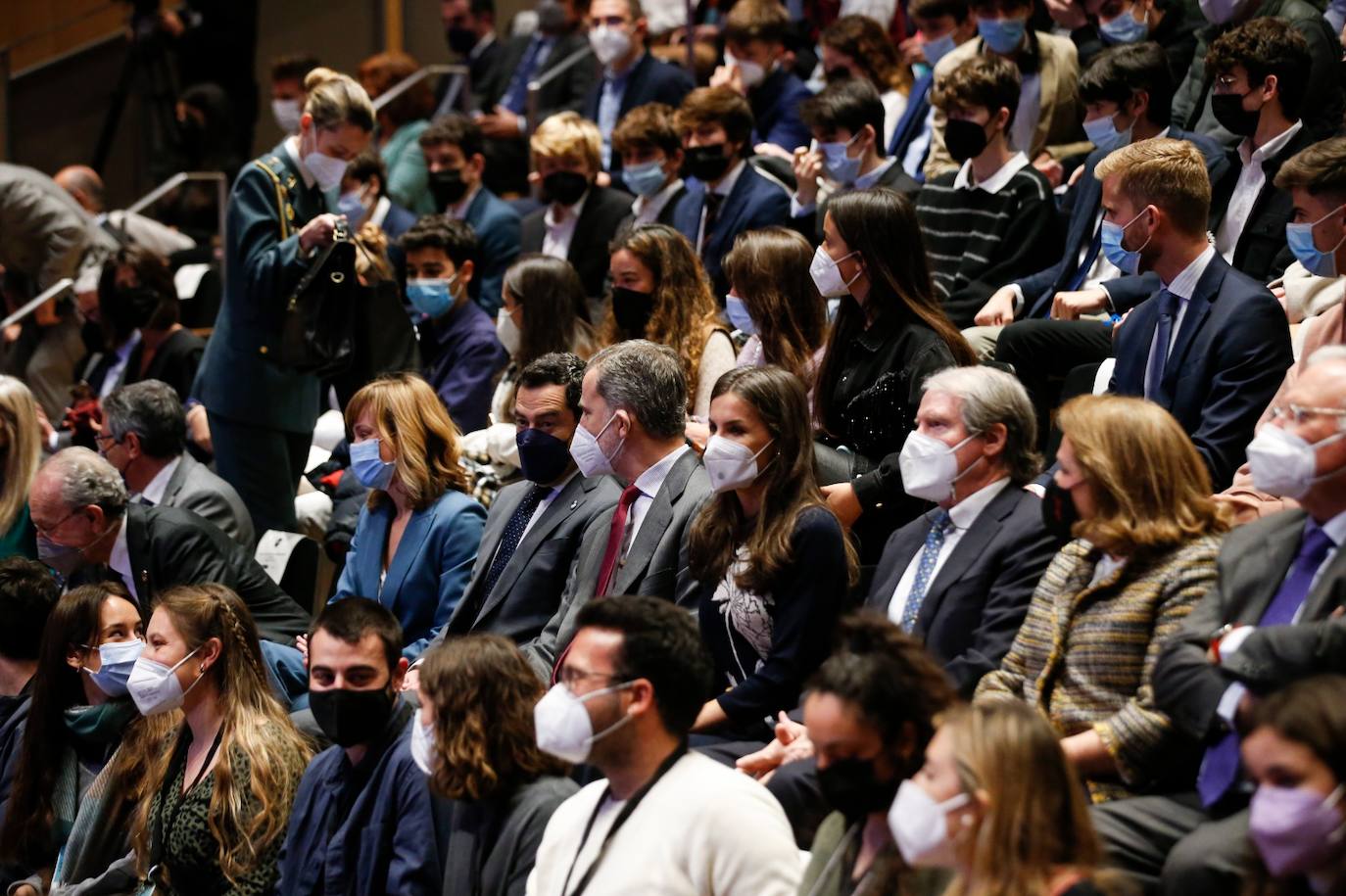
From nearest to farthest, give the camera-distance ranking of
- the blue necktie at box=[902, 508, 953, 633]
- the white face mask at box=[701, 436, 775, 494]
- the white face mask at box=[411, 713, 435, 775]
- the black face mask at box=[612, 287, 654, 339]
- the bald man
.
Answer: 1. the white face mask at box=[411, 713, 435, 775]
2. the blue necktie at box=[902, 508, 953, 633]
3. the white face mask at box=[701, 436, 775, 494]
4. the black face mask at box=[612, 287, 654, 339]
5. the bald man

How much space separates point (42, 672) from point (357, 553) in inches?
39.4

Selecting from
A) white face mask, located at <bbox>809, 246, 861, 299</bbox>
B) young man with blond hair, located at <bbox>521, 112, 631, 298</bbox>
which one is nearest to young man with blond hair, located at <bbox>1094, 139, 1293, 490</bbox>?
white face mask, located at <bbox>809, 246, 861, 299</bbox>

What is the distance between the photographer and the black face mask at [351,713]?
4.28 meters

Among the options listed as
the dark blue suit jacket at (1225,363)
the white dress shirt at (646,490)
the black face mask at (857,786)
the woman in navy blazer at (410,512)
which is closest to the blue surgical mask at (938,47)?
the woman in navy blazer at (410,512)

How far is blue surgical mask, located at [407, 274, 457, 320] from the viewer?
7094mm

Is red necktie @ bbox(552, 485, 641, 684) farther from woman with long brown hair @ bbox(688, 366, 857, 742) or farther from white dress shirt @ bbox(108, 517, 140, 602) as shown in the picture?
white dress shirt @ bbox(108, 517, 140, 602)

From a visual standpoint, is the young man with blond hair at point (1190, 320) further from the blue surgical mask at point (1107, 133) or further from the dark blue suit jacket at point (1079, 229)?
the blue surgical mask at point (1107, 133)

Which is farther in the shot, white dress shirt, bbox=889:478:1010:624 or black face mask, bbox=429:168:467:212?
black face mask, bbox=429:168:467:212

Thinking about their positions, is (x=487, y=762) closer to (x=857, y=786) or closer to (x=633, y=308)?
(x=857, y=786)

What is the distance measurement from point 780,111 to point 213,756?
16.5 ft

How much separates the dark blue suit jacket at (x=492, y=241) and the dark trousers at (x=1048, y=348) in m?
2.91

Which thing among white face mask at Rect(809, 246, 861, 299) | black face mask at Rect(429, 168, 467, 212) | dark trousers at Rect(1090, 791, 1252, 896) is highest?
white face mask at Rect(809, 246, 861, 299)

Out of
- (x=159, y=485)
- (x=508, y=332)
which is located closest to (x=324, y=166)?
(x=508, y=332)

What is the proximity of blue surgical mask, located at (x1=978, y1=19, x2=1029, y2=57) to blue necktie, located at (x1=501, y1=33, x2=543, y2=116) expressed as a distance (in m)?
3.91
